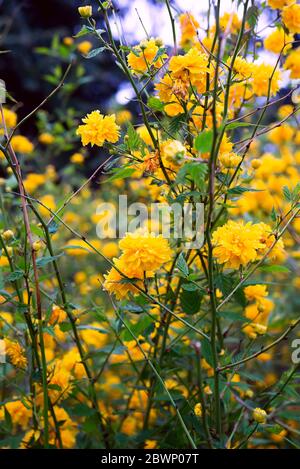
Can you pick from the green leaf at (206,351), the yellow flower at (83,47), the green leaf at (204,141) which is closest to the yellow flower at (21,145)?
the yellow flower at (83,47)

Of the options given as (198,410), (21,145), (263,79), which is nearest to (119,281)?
(198,410)

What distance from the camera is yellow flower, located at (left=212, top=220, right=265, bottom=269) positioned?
34.5 inches

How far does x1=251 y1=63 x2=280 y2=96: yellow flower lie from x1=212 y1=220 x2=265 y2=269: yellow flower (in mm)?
370

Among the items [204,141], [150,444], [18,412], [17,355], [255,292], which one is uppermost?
[204,141]

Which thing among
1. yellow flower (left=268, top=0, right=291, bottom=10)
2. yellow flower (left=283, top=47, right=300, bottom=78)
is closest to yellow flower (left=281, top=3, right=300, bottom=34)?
yellow flower (left=268, top=0, right=291, bottom=10)

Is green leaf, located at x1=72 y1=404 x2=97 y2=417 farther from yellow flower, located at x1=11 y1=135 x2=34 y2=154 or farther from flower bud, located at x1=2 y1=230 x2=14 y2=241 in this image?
yellow flower, located at x1=11 y1=135 x2=34 y2=154

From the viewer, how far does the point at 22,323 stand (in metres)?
1.10

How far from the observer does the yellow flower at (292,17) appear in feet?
3.34

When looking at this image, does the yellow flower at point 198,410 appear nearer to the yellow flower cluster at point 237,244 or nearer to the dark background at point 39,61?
the yellow flower cluster at point 237,244

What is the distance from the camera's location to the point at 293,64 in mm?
1193

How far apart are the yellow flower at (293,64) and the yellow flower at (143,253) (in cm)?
61

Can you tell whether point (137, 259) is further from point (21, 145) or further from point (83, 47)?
point (83, 47)

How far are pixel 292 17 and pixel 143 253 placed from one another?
59 centimetres
